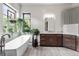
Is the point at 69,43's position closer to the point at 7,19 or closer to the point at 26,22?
the point at 26,22

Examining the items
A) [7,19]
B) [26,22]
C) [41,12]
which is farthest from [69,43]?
[7,19]

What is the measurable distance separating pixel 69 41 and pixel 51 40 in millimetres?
893

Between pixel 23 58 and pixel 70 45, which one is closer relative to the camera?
pixel 23 58

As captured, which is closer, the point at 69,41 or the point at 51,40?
the point at 69,41

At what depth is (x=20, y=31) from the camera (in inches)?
180

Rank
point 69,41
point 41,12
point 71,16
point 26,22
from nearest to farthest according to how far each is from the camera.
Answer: point 26,22, point 41,12, point 69,41, point 71,16

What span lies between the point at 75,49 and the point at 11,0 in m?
4.21

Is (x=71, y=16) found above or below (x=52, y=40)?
above

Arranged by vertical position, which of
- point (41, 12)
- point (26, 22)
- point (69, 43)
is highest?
point (41, 12)

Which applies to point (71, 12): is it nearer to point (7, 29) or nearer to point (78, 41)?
point (78, 41)

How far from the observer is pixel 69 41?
18.5ft

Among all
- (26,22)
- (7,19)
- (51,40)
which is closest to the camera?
(7,19)

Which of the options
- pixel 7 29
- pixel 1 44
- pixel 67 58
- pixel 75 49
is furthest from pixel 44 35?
pixel 67 58

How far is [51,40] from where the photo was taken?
20.3 ft
